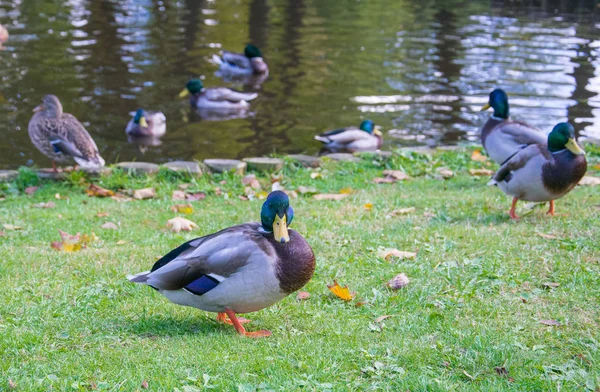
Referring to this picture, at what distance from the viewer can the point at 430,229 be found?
6566 mm

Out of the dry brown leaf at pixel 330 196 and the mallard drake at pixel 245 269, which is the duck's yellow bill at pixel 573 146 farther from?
the mallard drake at pixel 245 269

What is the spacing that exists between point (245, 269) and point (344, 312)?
817 mm

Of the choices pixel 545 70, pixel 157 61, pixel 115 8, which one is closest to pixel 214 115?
pixel 157 61

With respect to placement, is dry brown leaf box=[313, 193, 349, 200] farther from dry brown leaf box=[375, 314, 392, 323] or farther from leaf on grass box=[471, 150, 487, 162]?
dry brown leaf box=[375, 314, 392, 323]

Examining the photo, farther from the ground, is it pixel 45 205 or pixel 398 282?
pixel 398 282

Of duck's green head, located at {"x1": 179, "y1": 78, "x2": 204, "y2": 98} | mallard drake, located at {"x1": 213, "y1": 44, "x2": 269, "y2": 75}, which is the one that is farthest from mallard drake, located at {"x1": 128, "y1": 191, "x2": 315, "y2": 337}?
mallard drake, located at {"x1": 213, "y1": 44, "x2": 269, "y2": 75}

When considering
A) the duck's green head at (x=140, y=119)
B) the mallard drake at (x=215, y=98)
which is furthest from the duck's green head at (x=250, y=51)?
the duck's green head at (x=140, y=119)

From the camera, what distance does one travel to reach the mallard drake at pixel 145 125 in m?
12.4

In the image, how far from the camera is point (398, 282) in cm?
518

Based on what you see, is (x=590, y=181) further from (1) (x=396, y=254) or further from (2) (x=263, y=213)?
(2) (x=263, y=213)

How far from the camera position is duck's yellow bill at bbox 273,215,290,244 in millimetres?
4281

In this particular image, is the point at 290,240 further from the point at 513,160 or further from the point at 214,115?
the point at 214,115

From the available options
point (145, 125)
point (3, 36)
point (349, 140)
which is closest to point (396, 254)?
point (349, 140)

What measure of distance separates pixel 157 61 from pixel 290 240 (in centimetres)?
1399
